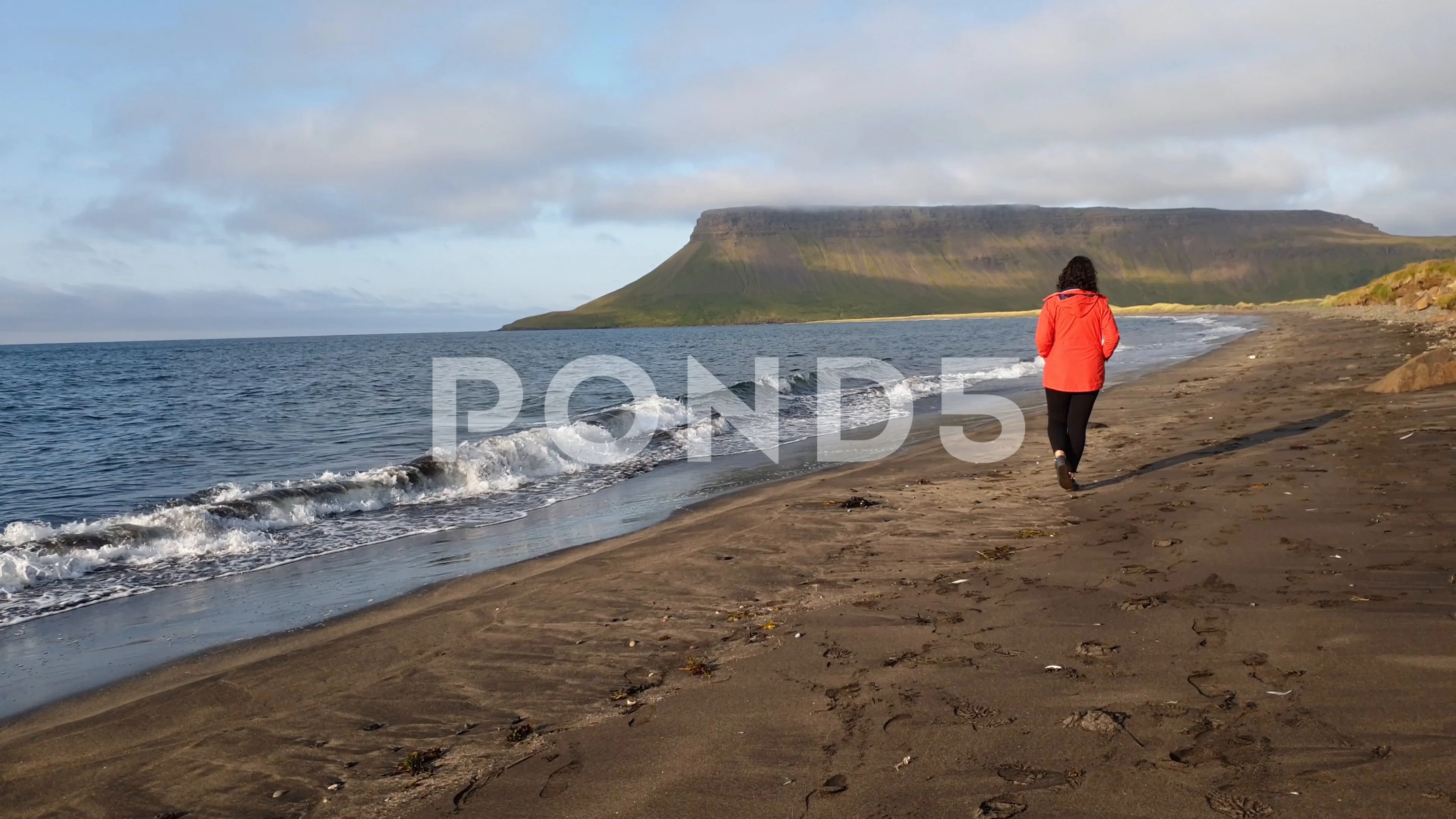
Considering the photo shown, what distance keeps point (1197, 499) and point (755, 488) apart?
5371mm

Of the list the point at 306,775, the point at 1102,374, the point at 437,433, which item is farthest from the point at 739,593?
the point at 437,433

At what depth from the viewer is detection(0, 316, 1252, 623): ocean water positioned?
9.52 m

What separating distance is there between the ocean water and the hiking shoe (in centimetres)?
504

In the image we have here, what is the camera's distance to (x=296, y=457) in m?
17.0

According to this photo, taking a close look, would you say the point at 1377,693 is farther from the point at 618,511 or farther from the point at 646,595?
the point at 618,511

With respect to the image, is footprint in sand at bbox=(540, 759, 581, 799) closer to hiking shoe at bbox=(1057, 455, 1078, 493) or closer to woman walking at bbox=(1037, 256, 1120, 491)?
woman walking at bbox=(1037, 256, 1120, 491)

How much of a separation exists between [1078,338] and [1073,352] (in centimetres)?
14

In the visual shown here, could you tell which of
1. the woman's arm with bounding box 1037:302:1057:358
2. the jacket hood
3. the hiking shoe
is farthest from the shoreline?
the jacket hood

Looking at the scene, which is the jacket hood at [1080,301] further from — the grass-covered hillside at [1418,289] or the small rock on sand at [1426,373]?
the grass-covered hillside at [1418,289]

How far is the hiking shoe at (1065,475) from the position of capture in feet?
28.5

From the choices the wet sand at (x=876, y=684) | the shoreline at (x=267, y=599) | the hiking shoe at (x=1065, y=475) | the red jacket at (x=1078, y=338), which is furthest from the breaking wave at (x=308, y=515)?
the red jacket at (x=1078, y=338)

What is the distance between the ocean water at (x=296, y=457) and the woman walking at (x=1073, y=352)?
509cm

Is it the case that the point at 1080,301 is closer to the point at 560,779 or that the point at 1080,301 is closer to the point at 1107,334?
the point at 1107,334

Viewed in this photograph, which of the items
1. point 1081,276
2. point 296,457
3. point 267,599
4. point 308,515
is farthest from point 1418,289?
point 267,599
